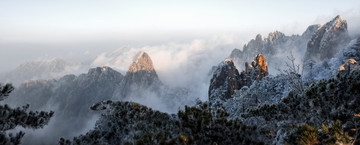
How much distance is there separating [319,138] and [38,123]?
14047mm

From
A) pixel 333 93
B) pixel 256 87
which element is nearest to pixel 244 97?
pixel 256 87

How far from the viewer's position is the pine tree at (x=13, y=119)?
34.7 ft

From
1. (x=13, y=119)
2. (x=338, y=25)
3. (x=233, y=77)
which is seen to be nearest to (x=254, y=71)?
(x=233, y=77)

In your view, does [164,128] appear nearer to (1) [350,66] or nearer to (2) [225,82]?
(1) [350,66]

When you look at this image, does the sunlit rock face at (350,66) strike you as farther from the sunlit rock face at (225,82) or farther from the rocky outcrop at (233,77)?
the sunlit rock face at (225,82)

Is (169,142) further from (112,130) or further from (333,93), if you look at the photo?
(333,93)

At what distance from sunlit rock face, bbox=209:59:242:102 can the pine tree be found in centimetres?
11916

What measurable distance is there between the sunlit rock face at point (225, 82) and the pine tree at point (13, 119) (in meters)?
119

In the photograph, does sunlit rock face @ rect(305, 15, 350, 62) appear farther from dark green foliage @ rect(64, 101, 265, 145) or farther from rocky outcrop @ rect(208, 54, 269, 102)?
dark green foliage @ rect(64, 101, 265, 145)

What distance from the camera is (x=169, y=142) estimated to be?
9078mm

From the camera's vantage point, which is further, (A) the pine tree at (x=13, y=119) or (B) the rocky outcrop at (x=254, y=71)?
(B) the rocky outcrop at (x=254, y=71)

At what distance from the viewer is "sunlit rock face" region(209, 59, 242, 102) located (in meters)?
132

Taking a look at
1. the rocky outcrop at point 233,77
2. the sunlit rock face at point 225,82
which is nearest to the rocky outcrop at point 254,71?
the rocky outcrop at point 233,77

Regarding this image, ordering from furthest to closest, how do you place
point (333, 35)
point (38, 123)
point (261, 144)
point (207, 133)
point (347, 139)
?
point (333, 35) → point (38, 123) → point (207, 133) → point (261, 144) → point (347, 139)
